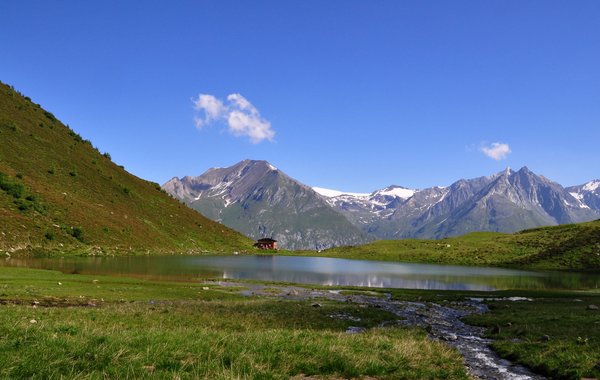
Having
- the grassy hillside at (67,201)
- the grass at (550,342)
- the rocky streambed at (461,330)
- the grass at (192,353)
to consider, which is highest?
the grassy hillside at (67,201)

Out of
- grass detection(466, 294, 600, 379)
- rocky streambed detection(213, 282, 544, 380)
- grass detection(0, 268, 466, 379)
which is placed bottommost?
rocky streambed detection(213, 282, 544, 380)

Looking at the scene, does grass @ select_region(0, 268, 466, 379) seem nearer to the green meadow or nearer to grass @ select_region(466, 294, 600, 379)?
the green meadow

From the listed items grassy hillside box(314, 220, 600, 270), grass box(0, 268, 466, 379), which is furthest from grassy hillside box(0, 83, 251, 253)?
grassy hillside box(314, 220, 600, 270)

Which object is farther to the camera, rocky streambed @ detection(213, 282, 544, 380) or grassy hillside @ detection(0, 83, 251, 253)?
grassy hillside @ detection(0, 83, 251, 253)

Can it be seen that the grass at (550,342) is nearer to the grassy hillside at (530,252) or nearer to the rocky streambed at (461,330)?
the rocky streambed at (461,330)

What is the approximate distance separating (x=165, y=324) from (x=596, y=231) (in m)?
173

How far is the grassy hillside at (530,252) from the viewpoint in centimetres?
13638

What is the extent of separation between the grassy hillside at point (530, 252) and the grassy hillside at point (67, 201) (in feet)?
303

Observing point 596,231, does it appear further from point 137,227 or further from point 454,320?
point 137,227

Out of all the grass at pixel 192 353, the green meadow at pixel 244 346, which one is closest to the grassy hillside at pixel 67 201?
the green meadow at pixel 244 346

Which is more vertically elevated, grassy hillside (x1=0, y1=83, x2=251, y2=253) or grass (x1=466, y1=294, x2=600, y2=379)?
grassy hillside (x1=0, y1=83, x2=251, y2=253)

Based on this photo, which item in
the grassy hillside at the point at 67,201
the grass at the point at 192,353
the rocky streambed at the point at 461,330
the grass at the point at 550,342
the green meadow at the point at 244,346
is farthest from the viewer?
the grassy hillside at the point at 67,201

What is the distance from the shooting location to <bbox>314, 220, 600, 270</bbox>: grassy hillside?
136 m

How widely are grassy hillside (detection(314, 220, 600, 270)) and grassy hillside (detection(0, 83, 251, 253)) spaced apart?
303 feet
